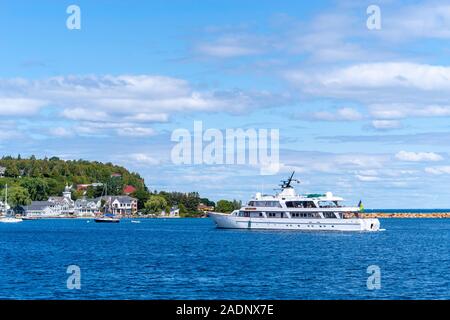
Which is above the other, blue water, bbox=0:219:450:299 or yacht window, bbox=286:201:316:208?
yacht window, bbox=286:201:316:208

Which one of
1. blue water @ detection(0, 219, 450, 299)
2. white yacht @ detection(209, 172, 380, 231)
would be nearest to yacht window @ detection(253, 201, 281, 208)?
white yacht @ detection(209, 172, 380, 231)

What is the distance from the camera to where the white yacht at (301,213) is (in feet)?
386

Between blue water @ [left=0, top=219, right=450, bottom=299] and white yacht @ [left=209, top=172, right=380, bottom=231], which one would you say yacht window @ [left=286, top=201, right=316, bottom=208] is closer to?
white yacht @ [left=209, top=172, right=380, bottom=231]

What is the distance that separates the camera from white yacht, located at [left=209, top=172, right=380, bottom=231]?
118 m

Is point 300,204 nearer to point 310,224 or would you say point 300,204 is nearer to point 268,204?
point 310,224

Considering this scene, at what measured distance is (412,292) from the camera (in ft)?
152

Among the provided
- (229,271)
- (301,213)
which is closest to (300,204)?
(301,213)

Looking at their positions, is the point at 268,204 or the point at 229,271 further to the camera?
the point at 268,204

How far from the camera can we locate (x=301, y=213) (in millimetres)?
119000

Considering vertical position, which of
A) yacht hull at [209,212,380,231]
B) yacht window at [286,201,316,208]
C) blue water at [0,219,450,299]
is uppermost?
yacht window at [286,201,316,208]
